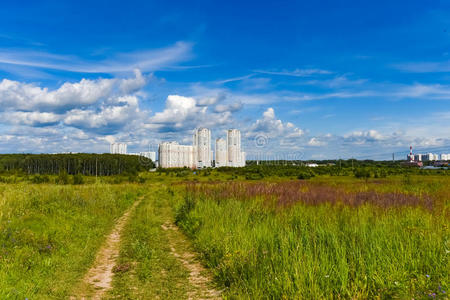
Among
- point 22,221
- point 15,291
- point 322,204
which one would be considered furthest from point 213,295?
point 22,221

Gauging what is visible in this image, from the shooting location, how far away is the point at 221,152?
141 m

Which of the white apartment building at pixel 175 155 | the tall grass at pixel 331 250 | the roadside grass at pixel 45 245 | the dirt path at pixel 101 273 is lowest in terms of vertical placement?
the dirt path at pixel 101 273

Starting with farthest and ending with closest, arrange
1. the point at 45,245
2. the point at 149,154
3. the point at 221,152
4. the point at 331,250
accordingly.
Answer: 1. the point at 149,154
2. the point at 221,152
3. the point at 45,245
4. the point at 331,250

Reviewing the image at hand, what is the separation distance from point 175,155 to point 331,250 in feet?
456

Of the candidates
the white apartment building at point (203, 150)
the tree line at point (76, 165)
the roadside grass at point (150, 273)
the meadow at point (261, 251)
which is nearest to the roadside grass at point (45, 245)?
the meadow at point (261, 251)

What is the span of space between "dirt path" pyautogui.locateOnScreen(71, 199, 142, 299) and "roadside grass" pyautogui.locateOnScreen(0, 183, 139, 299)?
0.70 feet

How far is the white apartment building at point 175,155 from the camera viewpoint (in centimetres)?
14088

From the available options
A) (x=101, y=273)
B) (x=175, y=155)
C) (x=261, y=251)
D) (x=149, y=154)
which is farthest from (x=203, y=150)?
(x=261, y=251)

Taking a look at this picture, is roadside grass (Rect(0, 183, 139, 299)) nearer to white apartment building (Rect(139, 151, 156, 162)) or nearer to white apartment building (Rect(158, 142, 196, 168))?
white apartment building (Rect(158, 142, 196, 168))

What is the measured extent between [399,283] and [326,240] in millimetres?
2211

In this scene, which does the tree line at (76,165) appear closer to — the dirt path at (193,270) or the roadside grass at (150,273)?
the dirt path at (193,270)

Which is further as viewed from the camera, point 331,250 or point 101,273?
point 101,273

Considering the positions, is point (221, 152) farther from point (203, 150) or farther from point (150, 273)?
point (150, 273)

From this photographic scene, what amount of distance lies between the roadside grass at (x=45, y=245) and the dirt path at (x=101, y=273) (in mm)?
215
